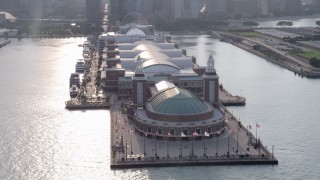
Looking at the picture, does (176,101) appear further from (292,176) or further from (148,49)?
(148,49)

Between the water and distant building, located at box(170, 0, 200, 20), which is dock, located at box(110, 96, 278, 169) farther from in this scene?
distant building, located at box(170, 0, 200, 20)

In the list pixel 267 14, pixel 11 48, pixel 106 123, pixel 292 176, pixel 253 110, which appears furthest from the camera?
pixel 267 14

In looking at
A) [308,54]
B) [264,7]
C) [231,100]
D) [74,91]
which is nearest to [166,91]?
[231,100]

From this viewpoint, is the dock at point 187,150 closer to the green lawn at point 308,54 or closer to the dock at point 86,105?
the dock at point 86,105

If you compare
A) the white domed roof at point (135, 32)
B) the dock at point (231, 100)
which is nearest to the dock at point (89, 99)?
the dock at point (231, 100)

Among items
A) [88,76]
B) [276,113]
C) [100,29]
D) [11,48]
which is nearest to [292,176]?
[276,113]

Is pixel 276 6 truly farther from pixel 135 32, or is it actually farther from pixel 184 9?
pixel 135 32
